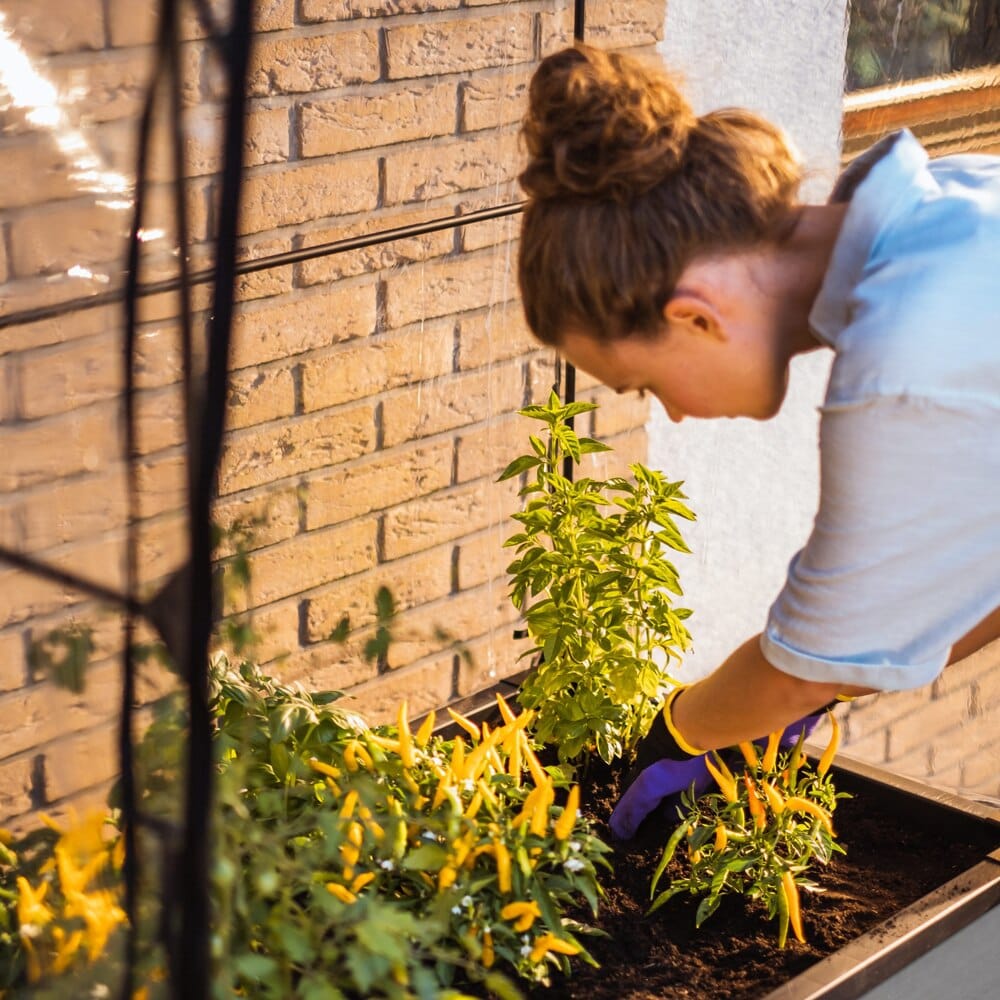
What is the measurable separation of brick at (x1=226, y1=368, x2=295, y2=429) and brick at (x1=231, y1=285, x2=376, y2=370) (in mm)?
19

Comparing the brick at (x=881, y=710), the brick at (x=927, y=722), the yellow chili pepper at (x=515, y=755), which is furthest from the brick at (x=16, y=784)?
the brick at (x=927, y=722)

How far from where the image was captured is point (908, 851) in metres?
1.90

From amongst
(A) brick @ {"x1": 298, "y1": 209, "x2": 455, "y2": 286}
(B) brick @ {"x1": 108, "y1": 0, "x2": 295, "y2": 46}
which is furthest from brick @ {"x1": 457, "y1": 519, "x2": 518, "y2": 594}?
(B) brick @ {"x1": 108, "y1": 0, "x2": 295, "y2": 46}

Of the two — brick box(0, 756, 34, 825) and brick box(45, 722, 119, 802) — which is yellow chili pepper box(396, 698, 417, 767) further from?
brick box(45, 722, 119, 802)

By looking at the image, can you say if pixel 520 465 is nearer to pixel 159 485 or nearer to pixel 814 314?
pixel 814 314

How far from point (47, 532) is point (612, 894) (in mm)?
1127

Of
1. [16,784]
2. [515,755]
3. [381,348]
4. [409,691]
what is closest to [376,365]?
[381,348]

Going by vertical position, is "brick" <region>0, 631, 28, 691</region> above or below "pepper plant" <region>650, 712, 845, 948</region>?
above

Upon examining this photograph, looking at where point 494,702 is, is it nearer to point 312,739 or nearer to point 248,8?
point 312,739

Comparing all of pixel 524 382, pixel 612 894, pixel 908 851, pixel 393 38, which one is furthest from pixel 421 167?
pixel 908 851

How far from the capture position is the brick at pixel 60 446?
2.80 ft

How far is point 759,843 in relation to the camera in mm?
1719

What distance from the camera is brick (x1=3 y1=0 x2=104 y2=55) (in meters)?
0.81

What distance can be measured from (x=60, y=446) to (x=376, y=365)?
1.21 meters
